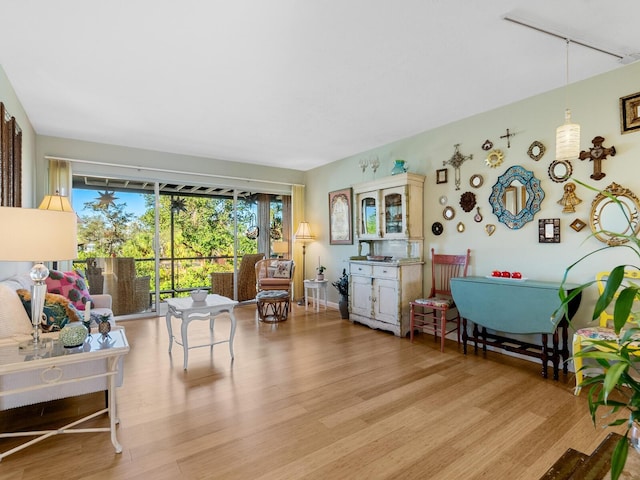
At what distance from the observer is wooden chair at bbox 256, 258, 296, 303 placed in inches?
202

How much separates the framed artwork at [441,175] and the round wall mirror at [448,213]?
330 millimetres

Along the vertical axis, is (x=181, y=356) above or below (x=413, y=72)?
below

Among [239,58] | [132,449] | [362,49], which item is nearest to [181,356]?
[132,449]

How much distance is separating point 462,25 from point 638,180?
Result: 1805mm

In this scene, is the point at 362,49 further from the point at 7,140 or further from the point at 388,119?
the point at 7,140

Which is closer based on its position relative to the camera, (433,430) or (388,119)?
(433,430)

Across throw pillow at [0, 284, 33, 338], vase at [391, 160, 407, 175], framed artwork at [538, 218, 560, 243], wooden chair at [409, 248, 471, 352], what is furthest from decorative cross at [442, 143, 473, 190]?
throw pillow at [0, 284, 33, 338]

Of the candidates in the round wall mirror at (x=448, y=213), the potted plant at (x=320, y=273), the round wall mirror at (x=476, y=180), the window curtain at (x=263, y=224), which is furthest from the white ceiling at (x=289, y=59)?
the potted plant at (x=320, y=273)

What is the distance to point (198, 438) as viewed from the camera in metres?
1.96

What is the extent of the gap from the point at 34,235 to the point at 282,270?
3.80 m

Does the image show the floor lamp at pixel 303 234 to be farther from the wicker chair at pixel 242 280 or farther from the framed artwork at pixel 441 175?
the framed artwork at pixel 441 175

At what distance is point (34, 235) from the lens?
171 cm

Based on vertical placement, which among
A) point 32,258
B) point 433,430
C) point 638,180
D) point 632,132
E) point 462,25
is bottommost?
point 433,430

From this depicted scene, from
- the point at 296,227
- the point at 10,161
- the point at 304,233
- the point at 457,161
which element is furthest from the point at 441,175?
the point at 10,161
